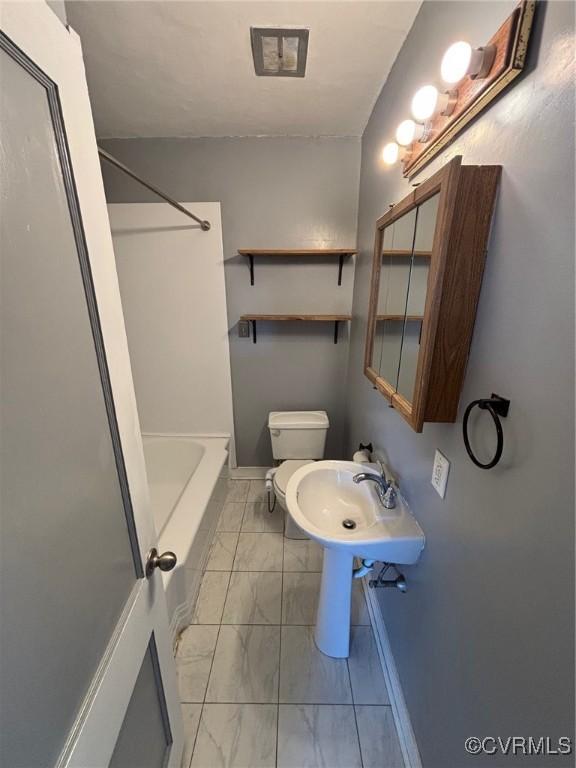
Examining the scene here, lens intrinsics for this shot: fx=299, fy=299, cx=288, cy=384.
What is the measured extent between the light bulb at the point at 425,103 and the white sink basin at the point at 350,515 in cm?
129

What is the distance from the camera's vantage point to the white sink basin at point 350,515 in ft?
3.35

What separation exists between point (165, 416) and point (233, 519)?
3.21 ft

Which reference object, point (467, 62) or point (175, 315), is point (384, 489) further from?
point (175, 315)

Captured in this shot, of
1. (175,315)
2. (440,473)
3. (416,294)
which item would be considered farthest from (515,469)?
(175,315)

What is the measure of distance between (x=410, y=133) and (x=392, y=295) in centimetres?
54

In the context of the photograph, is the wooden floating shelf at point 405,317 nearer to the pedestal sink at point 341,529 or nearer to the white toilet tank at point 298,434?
the pedestal sink at point 341,529

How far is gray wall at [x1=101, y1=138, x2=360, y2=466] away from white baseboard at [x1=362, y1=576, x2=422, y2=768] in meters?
1.40

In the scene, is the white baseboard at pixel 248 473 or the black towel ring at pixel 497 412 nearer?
the black towel ring at pixel 497 412

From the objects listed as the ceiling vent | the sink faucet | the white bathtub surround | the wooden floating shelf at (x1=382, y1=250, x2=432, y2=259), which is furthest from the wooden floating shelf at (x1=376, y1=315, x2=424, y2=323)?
the white bathtub surround

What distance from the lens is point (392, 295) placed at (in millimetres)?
1220

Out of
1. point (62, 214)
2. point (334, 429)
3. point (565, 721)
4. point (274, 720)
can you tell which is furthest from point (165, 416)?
point (565, 721)

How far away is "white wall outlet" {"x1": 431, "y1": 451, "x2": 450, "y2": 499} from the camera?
34.4 inches

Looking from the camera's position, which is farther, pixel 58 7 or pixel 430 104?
pixel 430 104
